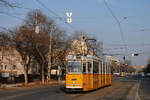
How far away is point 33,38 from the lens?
38312 millimetres

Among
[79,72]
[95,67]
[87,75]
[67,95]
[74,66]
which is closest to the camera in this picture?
[67,95]

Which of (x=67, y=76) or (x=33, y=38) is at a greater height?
(x=33, y=38)

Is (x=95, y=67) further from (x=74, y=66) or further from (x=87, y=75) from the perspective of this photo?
(x=74, y=66)

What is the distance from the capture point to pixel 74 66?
19.8m

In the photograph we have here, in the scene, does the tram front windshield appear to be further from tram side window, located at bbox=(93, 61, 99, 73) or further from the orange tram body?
tram side window, located at bbox=(93, 61, 99, 73)

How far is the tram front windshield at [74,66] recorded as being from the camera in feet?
64.6

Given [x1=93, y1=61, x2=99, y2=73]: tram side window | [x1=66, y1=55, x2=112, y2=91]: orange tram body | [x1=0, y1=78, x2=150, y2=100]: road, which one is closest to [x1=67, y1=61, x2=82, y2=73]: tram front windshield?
[x1=66, y1=55, x2=112, y2=91]: orange tram body

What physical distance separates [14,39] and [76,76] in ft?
63.2

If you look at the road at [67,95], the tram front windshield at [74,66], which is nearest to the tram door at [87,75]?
the tram front windshield at [74,66]

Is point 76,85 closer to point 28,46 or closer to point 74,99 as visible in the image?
point 74,99

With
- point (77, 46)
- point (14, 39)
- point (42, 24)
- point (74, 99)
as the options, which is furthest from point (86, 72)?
point (77, 46)

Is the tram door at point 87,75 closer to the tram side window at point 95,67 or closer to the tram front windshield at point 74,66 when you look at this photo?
the tram front windshield at point 74,66

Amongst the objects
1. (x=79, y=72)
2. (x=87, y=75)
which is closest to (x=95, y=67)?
(x=87, y=75)

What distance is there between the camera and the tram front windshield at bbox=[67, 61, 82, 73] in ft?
64.6
